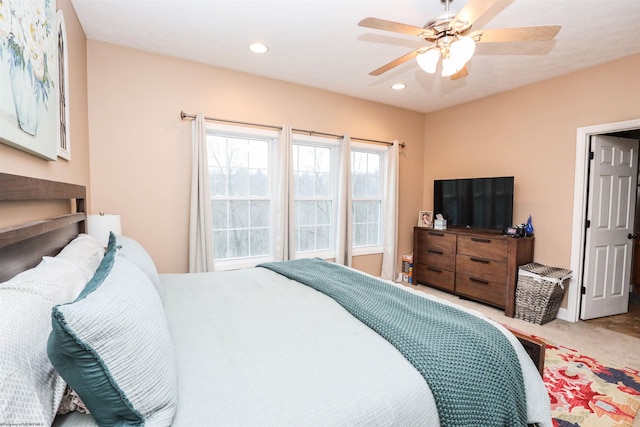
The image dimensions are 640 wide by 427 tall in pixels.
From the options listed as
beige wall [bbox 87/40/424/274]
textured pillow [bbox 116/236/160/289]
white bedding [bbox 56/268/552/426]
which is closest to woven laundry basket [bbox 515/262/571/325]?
white bedding [bbox 56/268/552/426]

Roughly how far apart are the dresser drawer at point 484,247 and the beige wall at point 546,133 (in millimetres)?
514

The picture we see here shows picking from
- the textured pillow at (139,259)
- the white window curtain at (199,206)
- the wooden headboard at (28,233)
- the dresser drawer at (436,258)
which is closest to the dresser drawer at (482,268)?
the dresser drawer at (436,258)

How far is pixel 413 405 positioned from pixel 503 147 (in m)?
3.87

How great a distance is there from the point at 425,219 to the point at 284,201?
7.61ft

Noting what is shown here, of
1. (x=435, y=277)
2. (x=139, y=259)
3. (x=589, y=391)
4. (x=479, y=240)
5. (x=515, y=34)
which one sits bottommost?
(x=589, y=391)

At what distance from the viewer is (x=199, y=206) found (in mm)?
3080

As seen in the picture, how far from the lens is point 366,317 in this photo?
1.48 metres

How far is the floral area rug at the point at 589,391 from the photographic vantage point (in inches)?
70.8

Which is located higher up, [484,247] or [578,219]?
[578,219]

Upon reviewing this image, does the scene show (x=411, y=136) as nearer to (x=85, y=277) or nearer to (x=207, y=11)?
(x=207, y=11)

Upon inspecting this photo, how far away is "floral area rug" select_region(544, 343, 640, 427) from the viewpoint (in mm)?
1798

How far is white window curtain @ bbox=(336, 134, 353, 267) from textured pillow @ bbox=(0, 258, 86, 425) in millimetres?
3166

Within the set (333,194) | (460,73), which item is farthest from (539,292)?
(333,194)

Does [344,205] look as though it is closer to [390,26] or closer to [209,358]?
[390,26]
